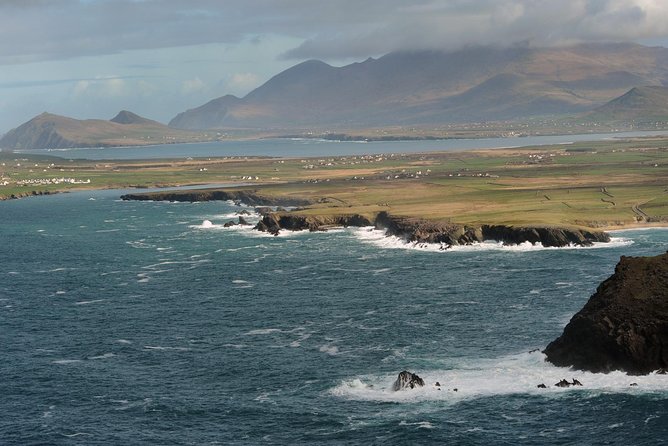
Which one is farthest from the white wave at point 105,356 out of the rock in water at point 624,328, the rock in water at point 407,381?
the rock in water at point 624,328

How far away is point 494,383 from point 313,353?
884 inches

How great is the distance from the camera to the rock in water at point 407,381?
3809 inches

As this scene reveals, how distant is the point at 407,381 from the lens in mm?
96938

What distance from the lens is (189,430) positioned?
290ft

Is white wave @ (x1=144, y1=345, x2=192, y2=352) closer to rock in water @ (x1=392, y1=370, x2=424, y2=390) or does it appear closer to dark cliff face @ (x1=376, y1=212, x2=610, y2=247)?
rock in water @ (x1=392, y1=370, x2=424, y2=390)

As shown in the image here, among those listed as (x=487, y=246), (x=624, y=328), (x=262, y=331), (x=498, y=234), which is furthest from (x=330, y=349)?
(x=498, y=234)

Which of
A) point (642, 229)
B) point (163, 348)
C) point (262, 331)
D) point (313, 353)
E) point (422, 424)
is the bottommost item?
point (422, 424)

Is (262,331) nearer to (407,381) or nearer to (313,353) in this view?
(313,353)

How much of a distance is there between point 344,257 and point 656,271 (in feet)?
259

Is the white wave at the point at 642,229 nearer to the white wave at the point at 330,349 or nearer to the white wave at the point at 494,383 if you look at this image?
the white wave at the point at 494,383

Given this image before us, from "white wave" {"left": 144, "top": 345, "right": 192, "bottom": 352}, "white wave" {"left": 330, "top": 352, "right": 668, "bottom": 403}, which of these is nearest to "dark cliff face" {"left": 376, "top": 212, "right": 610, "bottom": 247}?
"white wave" {"left": 330, "top": 352, "right": 668, "bottom": 403}

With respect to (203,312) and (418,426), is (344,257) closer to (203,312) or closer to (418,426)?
(203,312)

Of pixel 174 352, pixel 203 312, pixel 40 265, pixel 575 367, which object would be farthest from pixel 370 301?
pixel 40 265

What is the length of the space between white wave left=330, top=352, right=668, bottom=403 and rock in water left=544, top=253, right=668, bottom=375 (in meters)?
1.42
